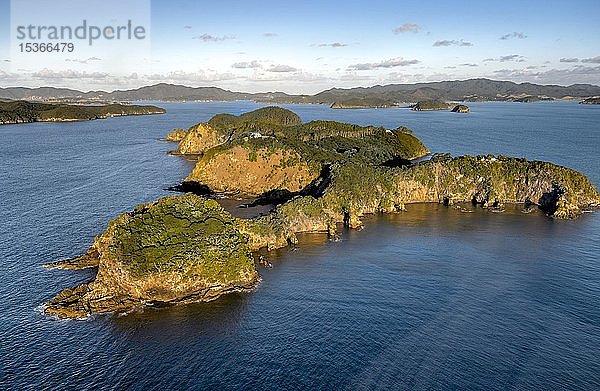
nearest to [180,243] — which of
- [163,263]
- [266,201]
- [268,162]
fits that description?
[163,263]

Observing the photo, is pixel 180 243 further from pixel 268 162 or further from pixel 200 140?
pixel 200 140

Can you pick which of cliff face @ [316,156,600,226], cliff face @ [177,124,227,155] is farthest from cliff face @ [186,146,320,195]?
cliff face @ [177,124,227,155]

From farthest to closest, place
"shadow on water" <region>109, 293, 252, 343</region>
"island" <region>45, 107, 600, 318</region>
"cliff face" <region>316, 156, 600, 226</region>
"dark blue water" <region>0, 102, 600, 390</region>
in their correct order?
"cliff face" <region>316, 156, 600, 226</region>, "island" <region>45, 107, 600, 318</region>, "shadow on water" <region>109, 293, 252, 343</region>, "dark blue water" <region>0, 102, 600, 390</region>

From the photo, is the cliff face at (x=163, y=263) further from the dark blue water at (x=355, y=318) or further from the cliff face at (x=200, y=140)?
the cliff face at (x=200, y=140)

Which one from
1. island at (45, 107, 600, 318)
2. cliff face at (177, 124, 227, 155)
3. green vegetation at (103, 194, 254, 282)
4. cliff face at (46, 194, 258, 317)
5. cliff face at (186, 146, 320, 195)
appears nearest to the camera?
cliff face at (46, 194, 258, 317)

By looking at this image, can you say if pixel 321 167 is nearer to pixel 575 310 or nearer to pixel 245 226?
pixel 245 226

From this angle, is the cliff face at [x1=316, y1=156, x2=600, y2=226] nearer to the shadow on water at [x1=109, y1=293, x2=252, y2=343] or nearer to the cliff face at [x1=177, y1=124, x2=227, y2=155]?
the shadow on water at [x1=109, y1=293, x2=252, y2=343]

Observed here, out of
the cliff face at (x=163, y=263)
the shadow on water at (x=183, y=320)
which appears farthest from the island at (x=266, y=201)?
the shadow on water at (x=183, y=320)
